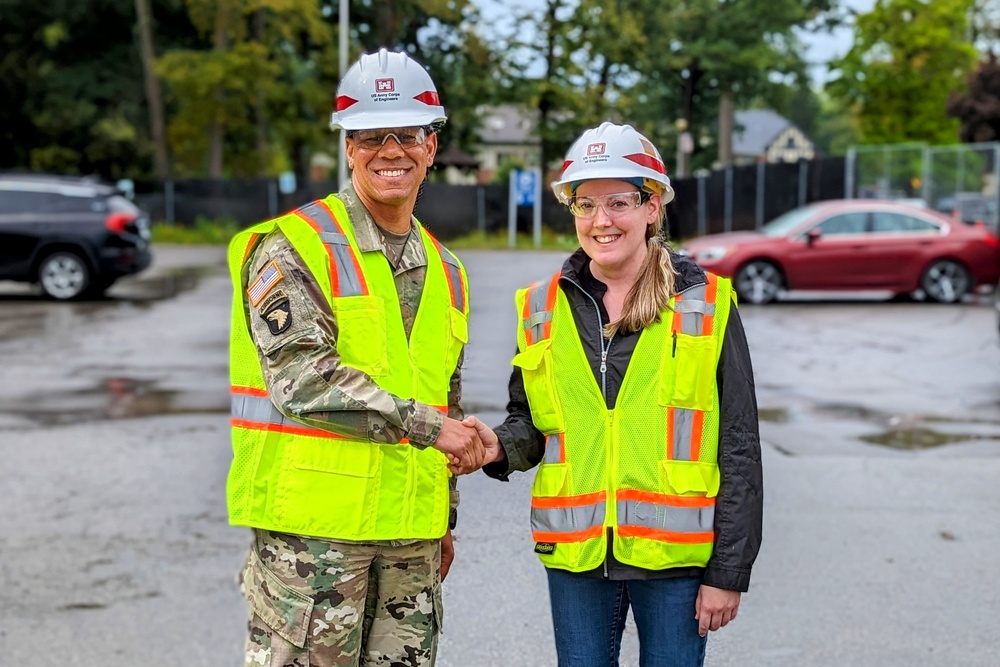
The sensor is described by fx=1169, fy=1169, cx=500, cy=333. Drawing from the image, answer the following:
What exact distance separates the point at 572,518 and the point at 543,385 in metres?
0.35

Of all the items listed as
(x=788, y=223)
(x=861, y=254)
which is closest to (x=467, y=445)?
(x=861, y=254)

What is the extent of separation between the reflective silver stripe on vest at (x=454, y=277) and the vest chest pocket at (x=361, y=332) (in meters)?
0.35

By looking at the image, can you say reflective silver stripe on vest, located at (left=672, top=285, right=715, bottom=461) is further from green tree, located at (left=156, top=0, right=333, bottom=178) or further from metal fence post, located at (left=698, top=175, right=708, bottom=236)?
green tree, located at (left=156, top=0, right=333, bottom=178)

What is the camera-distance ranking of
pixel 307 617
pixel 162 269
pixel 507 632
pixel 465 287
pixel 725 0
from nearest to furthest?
pixel 307 617
pixel 465 287
pixel 507 632
pixel 162 269
pixel 725 0

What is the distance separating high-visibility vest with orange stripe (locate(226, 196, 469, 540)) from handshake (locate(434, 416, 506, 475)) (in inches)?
4.2

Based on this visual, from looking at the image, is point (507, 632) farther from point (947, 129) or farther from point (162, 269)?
point (947, 129)

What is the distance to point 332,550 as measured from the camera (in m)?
2.87

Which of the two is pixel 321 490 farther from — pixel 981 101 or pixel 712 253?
pixel 981 101

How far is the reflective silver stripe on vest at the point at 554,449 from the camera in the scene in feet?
9.86

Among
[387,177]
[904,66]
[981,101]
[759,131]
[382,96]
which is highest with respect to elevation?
[759,131]

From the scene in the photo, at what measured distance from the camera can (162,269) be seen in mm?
24797

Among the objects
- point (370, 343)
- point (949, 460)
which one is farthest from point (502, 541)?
point (949, 460)

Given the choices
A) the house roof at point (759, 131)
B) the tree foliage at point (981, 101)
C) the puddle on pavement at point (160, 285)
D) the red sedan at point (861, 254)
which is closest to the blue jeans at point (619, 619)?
the red sedan at point (861, 254)

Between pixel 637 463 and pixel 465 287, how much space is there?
2.34 feet
